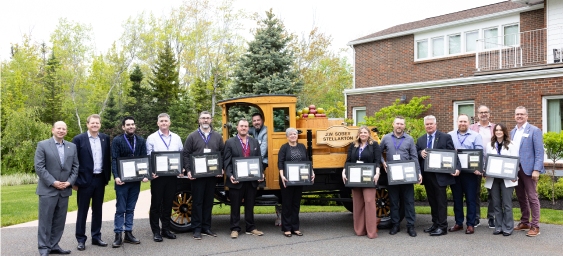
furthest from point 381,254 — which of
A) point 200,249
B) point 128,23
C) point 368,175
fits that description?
point 128,23

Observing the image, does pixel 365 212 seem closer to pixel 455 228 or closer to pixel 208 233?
pixel 455 228

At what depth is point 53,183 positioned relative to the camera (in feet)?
22.9

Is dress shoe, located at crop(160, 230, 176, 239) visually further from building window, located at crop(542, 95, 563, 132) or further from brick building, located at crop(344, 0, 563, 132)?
building window, located at crop(542, 95, 563, 132)

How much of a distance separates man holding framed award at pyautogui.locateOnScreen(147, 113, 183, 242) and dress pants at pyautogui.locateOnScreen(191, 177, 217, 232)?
0.37 metres

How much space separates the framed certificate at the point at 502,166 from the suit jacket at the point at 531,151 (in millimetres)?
256

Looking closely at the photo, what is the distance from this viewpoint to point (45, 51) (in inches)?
1764

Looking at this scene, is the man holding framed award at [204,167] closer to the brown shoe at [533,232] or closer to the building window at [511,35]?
the brown shoe at [533,232]

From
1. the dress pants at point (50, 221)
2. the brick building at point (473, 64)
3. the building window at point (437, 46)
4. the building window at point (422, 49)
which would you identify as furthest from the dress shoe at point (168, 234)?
the building window at point (422, 49)

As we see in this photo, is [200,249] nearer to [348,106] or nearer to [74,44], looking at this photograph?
[348,106]

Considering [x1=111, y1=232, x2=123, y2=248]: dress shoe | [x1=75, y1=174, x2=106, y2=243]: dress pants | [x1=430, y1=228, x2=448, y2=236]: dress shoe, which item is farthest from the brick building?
[x1=75, y1=174, x2=106, y2=243]: dress pants

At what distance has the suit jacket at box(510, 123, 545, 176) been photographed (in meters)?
8.16

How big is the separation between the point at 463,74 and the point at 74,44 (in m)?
37.0

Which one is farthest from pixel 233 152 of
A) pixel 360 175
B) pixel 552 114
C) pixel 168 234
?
pixel 552 114

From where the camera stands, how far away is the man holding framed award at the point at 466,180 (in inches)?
331
